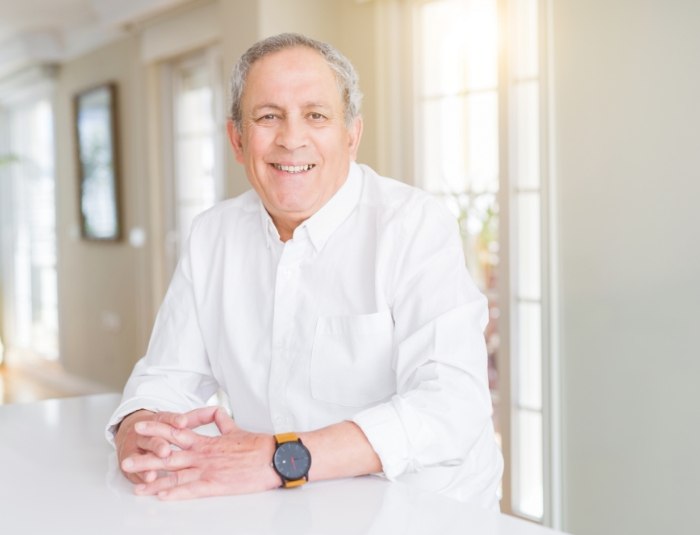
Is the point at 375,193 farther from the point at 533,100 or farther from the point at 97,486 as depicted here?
the point at 533,100

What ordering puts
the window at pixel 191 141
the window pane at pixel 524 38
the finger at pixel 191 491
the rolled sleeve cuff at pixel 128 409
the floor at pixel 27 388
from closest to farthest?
1. the finger at pixel 191 491
2. the rolled sleeve cuff at pixel 128 409
3. the window pane at pixel 524 38
4. the window at pixel 191 141
5. the floor at pixel 27 388

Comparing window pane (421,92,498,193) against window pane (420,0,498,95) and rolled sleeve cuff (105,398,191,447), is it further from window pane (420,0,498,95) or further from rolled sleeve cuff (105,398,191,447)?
rolled sleeve cuff (105,398,191,447)

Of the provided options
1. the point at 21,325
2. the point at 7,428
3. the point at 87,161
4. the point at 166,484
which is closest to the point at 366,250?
the point at 166,484

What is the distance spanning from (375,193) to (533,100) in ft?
5.65

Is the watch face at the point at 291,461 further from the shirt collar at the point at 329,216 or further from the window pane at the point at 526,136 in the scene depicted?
the window pane at the point at 526,136

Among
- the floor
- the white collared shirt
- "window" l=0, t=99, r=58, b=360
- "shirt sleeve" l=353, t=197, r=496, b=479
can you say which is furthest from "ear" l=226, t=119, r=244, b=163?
"window" l=0, t=99, r=58, b=360

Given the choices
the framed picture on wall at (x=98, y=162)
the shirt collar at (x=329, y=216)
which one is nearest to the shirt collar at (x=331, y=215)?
the shirt collar at (x=329, y=216)

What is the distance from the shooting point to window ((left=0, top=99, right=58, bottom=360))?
764cm

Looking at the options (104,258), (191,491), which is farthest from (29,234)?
(191,491)

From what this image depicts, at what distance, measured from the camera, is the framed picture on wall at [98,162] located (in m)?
6.27

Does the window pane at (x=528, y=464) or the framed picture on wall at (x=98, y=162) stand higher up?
the framed picture on wall at (x=98, y=162)

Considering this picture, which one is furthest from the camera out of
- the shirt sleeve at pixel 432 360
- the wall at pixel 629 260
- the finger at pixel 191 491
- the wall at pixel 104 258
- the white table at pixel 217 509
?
the wall at pixel 104 258

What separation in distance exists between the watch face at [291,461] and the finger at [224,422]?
142mm

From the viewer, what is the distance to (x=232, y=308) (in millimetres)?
1707
